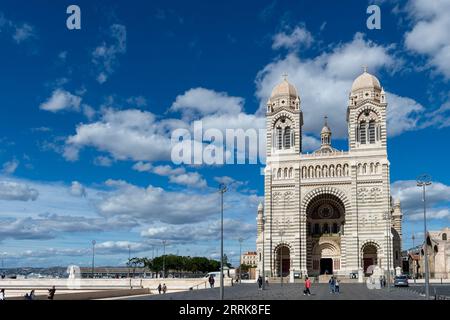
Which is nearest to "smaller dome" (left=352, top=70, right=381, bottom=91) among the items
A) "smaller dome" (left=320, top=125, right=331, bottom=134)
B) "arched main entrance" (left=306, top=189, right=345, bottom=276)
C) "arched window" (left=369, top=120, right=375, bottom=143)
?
"arched window" (left=369, top=120, right=375, bottom=143)

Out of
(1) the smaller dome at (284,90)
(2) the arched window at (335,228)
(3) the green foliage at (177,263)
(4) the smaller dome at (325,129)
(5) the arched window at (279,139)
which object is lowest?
(3) the green foliage at (177,263)

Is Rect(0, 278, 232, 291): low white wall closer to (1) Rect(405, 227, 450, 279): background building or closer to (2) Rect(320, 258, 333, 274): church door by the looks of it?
(2) Rect(320, 258, 333, 274): church door

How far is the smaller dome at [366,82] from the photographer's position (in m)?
82.8

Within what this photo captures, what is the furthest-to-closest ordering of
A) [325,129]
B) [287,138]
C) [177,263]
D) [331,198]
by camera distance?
[177,263] < [325,129] < [287,138] < [331,198]

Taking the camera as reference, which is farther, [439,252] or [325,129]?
[325,129]

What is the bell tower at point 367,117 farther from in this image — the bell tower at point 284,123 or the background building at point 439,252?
the background building at point 439,252

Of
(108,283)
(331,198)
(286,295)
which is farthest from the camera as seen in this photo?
(331,198)

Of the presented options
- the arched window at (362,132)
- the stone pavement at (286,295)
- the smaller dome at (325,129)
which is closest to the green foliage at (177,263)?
the smaller dome at (325,129)

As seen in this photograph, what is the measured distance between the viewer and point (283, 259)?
82312 millimetres

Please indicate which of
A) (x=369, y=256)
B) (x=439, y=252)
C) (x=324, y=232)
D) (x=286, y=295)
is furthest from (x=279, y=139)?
(x=286, y=295)

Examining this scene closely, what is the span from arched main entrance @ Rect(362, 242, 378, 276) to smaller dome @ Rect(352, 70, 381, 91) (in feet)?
78.2

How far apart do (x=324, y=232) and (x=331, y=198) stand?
17.2ft

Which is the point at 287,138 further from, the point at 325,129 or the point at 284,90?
the point at 325,129
